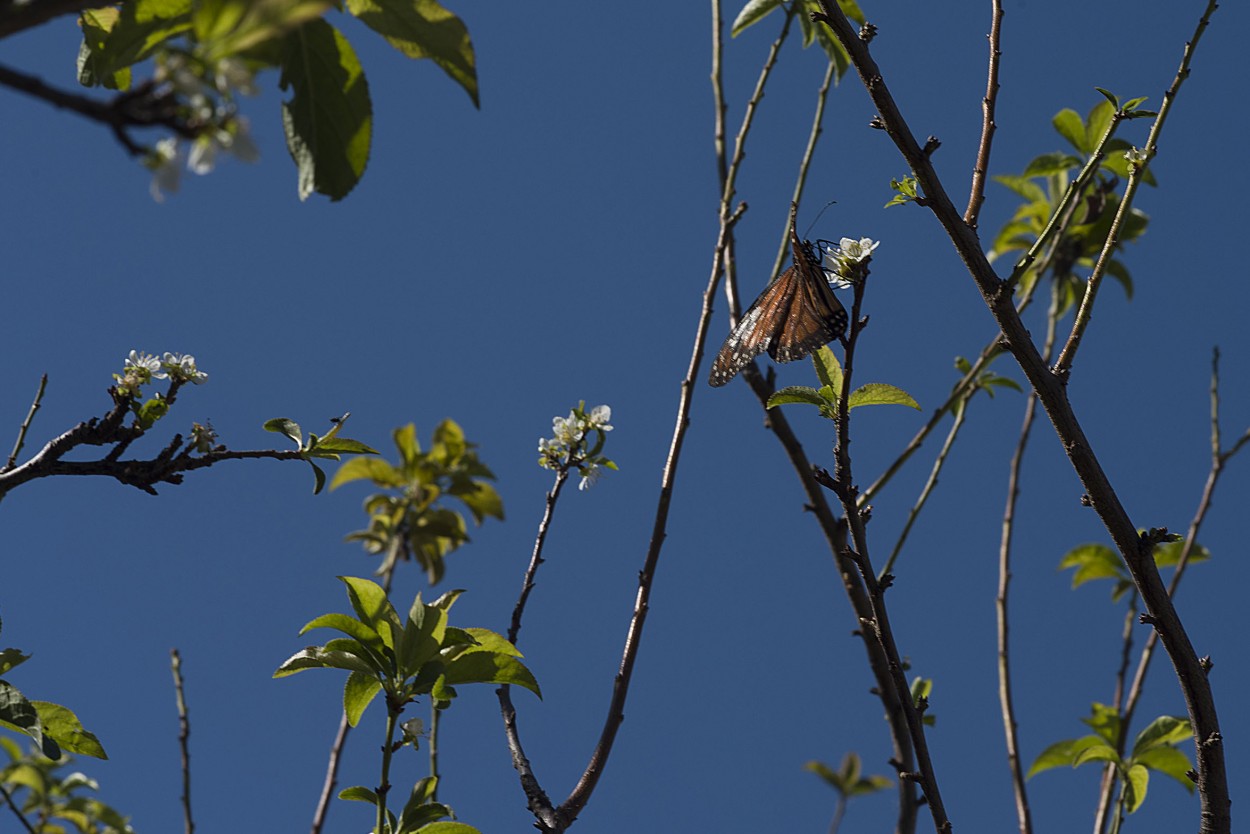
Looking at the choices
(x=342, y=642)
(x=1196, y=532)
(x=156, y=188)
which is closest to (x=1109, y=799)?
(x=1196, y=532)

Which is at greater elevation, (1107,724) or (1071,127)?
(1071,127)

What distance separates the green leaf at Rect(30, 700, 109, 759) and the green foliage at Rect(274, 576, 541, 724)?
0.37 m

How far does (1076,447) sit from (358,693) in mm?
1509

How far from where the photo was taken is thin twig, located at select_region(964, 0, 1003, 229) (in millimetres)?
2045

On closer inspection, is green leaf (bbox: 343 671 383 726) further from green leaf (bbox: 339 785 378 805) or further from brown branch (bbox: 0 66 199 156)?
brown branch (bbox: 0 66 199 156)

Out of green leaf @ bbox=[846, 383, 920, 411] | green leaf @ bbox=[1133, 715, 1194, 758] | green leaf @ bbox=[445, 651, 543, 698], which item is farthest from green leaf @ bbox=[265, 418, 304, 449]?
green leaf @ bbox=[1133, 715, 1194, 758]

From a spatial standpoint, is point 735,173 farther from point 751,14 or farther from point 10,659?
point 10,659

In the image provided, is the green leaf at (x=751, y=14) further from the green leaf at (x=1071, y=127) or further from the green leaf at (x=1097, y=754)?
the green leaf at (x=1097, y=754)

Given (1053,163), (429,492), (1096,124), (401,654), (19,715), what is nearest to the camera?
(19,715)

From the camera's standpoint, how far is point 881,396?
227 centimetres

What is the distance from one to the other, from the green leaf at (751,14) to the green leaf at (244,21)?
2570 millimetres

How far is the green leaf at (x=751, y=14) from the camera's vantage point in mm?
3348

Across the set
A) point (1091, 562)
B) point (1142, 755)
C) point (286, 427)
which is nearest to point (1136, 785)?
point (1142, 755)

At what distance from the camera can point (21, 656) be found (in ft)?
7.02
